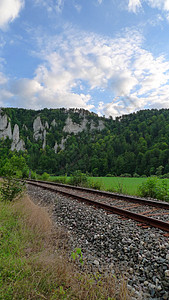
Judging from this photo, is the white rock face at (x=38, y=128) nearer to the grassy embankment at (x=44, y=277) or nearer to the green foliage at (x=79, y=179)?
the green foliage at (x=79, y=179)

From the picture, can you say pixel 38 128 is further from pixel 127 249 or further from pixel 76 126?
pixel 127 249

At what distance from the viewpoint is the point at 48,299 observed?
6.77ft

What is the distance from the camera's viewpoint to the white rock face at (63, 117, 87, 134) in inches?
5709

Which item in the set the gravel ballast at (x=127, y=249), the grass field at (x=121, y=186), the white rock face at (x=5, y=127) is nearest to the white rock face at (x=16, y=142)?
the white rock face at (x=5, y=127)

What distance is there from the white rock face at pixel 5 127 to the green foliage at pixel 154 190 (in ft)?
410

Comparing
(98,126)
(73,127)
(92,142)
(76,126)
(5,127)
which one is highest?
(76,126)

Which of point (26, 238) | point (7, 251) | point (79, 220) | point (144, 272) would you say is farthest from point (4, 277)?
point (79, 220)

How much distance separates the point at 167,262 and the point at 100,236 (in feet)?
5.00

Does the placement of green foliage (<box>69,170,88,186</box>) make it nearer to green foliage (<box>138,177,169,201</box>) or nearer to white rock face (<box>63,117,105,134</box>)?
green foliage (<box>138,177,169,201</box>)

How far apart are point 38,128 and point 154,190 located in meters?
141

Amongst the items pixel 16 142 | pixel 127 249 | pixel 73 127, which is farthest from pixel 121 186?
pixel 73 127

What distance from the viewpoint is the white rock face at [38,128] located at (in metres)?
138

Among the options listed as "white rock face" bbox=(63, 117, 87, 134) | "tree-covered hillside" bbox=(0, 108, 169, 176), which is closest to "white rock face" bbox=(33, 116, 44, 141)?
"tree-covered hillside" bbox=(0, 108, 169, 176)

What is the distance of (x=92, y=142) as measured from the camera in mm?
122438
